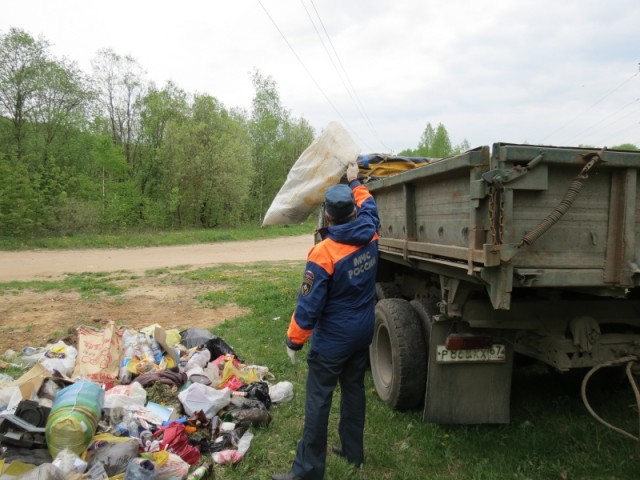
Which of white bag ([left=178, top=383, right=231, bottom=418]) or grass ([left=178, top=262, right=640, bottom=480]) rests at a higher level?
white bag ([left=178, top=383, right=231, bottom=418])

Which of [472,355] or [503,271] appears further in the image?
[472,355]

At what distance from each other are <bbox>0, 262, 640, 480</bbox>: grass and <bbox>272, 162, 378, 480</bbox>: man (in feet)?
1.16

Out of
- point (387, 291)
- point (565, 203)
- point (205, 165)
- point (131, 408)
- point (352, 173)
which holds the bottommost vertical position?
point (131, 408)

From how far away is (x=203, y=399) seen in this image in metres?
3.92

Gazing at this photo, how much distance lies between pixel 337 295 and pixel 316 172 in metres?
2.07

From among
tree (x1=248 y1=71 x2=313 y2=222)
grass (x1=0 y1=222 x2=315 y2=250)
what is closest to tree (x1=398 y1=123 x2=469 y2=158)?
tree (x1=248 y1=71 x2=313 y2=222)

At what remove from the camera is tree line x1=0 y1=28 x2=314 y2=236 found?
23.5m

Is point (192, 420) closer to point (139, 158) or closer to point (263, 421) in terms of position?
point (263, 421)

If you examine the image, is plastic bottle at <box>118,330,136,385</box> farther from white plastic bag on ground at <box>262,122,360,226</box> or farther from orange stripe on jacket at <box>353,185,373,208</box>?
orange stripe on jacket at <box>353,185,373,208</box>

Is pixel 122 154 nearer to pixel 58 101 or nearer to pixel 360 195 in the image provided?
pixel 58 101

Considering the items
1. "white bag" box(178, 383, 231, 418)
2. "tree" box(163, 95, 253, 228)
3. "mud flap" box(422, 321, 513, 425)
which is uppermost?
"tree" box(163, 95, 253, 228)

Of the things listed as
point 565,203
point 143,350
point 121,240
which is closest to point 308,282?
point 565,203

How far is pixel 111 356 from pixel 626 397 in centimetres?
504

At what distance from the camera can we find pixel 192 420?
3.79m
